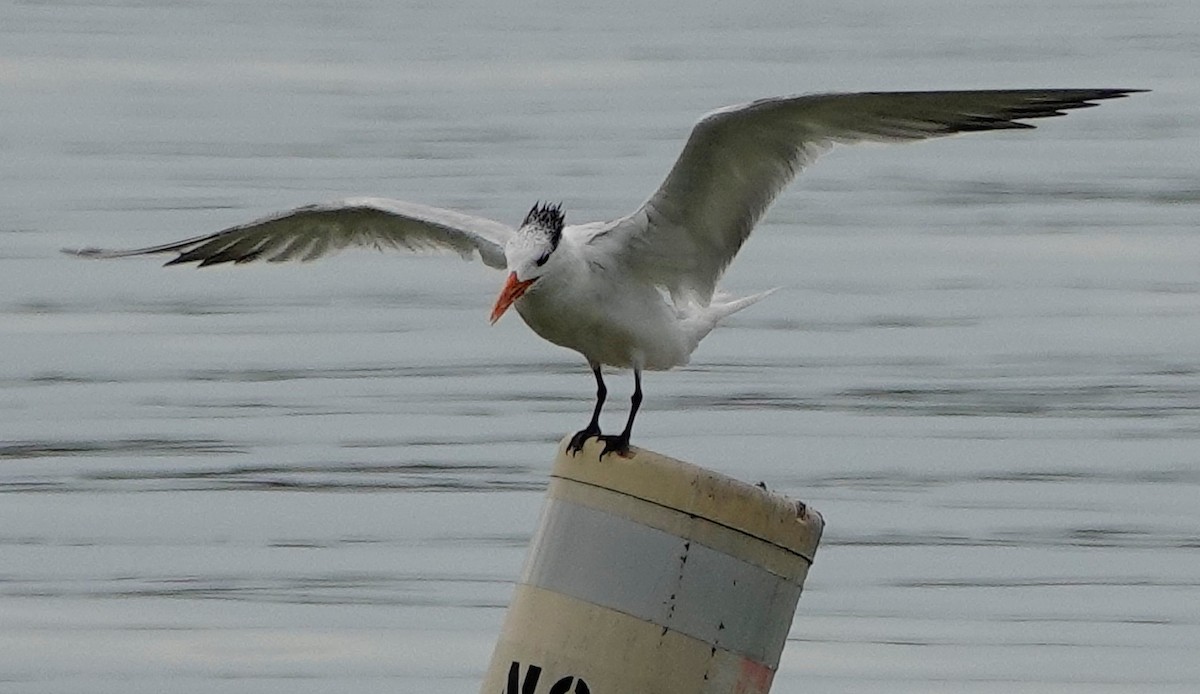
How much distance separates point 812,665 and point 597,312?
2.22 m

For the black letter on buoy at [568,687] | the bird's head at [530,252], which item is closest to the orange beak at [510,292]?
the bird's head at [530,252]

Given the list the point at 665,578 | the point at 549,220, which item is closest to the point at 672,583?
the point at 665,578

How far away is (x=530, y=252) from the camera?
7.76 metres

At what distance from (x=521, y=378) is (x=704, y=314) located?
540 centimetres

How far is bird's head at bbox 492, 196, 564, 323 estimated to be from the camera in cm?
776

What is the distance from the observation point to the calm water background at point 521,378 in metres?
10.5

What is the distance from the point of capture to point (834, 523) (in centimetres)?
1155

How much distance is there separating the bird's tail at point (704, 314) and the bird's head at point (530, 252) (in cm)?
86

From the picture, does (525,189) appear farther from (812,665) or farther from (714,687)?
(714,687)

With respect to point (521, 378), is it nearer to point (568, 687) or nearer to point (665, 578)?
point (568, 687)

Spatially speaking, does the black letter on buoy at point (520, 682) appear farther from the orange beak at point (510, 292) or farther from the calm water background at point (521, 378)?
the calm water background at point (521, 378)

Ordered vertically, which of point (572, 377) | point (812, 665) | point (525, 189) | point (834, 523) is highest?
point (525, 189)

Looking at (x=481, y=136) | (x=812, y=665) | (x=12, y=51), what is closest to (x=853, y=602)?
(x=812, y=665)

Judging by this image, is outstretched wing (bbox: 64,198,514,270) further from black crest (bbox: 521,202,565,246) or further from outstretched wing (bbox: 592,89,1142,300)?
black crest (bbox: 521,202,565,246)
